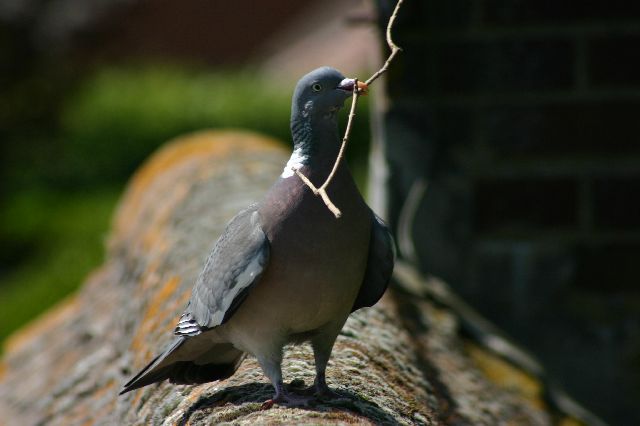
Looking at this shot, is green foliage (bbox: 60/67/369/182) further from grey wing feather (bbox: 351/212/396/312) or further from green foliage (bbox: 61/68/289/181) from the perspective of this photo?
grey wing feather (bbox: 351/212/396/312)

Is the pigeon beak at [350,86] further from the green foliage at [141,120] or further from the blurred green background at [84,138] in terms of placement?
the green foliage at [141,120]

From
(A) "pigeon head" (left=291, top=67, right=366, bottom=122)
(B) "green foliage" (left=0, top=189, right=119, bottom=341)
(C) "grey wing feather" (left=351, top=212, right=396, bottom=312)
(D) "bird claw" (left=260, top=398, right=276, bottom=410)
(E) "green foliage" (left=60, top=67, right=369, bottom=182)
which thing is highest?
(A) "pigeon head" (left=291, top=67, right=366, bottom=122)

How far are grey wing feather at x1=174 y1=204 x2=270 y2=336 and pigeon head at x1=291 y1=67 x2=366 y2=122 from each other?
0.28 meters

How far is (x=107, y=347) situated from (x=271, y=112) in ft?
21.3

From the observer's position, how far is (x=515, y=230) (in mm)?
4766

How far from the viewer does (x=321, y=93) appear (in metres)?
2.74

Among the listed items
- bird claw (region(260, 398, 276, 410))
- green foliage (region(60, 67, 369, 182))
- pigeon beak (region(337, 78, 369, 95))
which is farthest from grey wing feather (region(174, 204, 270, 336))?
green foliage (region(60, 67, 369, 182))

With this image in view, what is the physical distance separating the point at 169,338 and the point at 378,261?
81 cm

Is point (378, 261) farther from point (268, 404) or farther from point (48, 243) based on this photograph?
point (48, 243)

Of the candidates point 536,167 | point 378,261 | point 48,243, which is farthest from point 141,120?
point 378,261

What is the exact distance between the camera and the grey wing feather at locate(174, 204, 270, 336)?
2.70 m

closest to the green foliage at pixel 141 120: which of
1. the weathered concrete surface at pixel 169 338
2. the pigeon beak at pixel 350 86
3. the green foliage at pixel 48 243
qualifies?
the green foliage at pixel 48 243

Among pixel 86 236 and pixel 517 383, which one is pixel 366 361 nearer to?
pixel 517 383

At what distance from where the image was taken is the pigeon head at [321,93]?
8.95ft
